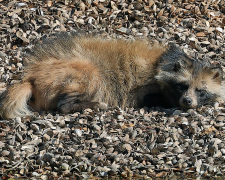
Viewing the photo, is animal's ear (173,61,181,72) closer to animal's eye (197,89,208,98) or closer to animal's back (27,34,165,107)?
animal's back (27,34,165,107)

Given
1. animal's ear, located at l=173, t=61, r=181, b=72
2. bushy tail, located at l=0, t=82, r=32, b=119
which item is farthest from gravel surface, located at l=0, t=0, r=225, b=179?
animal's ear, located at l=173, t=61, r=181, b=72

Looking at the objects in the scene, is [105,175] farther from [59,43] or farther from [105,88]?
[59,43]

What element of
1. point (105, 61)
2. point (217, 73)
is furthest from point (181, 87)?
point (105, 61)

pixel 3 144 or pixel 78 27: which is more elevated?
pixel 78 27

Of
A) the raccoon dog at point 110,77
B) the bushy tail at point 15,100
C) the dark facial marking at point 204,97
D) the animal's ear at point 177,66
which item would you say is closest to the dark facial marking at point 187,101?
the raccoon dog at point 110,77

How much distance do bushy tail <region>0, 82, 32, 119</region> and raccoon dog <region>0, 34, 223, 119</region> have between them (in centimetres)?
2

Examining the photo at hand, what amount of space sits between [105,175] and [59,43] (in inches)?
112

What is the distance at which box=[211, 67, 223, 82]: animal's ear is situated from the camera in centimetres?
800

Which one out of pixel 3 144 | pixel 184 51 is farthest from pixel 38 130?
pixel 184 51

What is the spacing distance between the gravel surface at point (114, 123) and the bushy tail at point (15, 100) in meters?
0.26

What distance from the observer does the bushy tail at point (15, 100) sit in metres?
7.20

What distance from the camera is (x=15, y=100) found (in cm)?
731

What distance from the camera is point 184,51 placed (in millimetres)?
8969

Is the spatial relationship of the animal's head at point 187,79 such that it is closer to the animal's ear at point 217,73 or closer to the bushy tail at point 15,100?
the animal's ear at point 217,73
